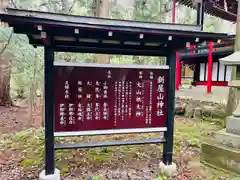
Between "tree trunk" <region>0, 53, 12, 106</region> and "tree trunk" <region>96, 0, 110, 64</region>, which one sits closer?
"tree trunk" <region>96, 0, 110, 64</region>

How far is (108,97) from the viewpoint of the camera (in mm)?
3533

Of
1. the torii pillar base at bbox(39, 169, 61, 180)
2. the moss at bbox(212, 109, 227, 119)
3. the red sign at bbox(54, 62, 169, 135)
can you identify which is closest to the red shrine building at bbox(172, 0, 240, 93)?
the moss at bbox(212, 109, 227, 119)

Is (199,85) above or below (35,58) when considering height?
below

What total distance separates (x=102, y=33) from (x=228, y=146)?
3.26 m

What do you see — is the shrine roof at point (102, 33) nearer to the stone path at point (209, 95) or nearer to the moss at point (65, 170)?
the moss at point (65, 170)

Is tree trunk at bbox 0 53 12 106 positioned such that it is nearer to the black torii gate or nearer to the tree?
the tree

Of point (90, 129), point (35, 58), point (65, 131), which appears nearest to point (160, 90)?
point (90, 129)

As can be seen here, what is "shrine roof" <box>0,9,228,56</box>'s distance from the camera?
2.76 metres

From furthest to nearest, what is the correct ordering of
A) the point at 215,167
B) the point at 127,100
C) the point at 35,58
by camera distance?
the point at 35,58 < the point at 215,167 < the point at 127,100

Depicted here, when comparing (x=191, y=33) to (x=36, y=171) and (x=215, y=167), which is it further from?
(x=36, y=171)

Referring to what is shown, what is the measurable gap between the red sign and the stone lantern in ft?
4.37

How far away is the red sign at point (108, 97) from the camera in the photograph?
10.9 ft

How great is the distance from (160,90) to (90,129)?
1.41 meters

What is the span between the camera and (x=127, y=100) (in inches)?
142
